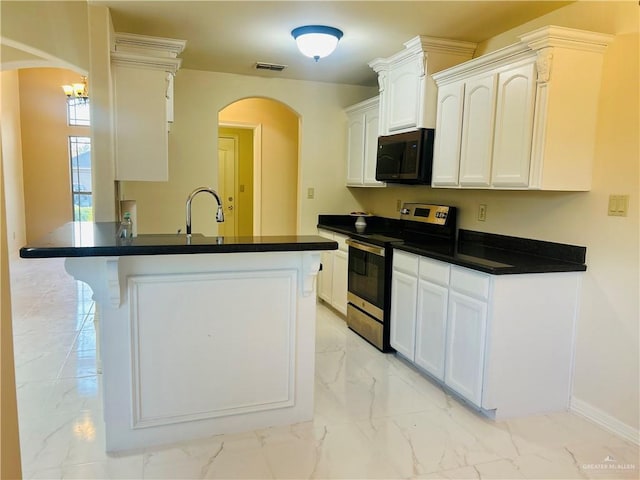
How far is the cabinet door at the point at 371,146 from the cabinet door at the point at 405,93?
0.45 metres

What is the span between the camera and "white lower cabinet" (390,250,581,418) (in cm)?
250

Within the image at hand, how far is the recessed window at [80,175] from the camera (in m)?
8.24

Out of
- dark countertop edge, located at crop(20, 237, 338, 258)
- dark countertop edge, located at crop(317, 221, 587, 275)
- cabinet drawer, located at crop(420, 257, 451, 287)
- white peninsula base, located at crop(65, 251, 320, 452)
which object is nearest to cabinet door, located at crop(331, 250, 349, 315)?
cabinet drawer, located at crop(420, 257, 451, 287)

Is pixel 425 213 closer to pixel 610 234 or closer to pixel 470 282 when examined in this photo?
pixel 470 282

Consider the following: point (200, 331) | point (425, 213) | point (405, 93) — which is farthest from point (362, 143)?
point (200, 331)

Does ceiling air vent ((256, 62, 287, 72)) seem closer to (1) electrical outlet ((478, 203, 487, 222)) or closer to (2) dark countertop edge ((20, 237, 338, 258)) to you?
(1) electrical outlet ((478, 203, 487, 222))

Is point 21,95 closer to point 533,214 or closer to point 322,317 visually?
point 322,317

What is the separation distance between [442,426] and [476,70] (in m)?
2.16

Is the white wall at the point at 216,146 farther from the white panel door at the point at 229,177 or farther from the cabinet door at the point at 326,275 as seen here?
the white panel door at the point at 229,177

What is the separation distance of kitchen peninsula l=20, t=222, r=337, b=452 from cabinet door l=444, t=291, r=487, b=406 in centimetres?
91

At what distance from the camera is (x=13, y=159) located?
7.29 m

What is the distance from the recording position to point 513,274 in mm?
2453

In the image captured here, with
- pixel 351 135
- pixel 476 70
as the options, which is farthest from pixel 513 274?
pixel 351 135

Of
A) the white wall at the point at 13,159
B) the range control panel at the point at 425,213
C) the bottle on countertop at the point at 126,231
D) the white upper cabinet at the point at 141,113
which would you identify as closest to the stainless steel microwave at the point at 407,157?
the range control panel at the point at 425,213
